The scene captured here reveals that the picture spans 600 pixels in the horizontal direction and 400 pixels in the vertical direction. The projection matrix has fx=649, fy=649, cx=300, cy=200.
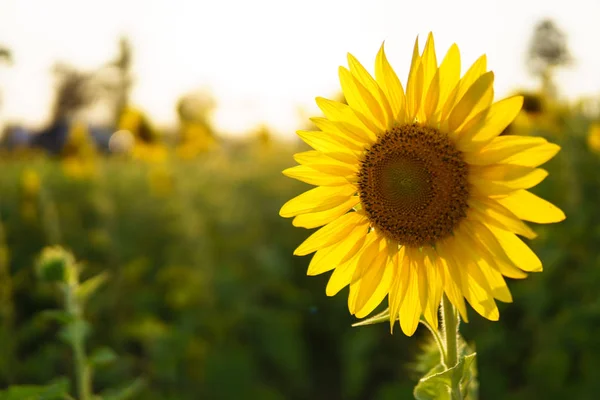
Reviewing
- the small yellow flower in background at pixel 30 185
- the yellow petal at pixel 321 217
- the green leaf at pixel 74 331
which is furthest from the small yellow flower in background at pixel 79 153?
the yellow petal at pixel 321 217

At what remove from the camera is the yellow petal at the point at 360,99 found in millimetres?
1484

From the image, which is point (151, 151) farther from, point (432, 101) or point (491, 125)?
point (491, 125)

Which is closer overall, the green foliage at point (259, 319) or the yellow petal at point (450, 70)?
the yellow petal at point (450, 70)

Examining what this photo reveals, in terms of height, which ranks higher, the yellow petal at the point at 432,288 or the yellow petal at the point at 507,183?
the yellow petal at the point at 507,183

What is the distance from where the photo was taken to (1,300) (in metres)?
4.41

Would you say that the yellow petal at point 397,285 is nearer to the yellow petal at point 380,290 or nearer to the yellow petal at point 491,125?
the yellow petal at point 380,290

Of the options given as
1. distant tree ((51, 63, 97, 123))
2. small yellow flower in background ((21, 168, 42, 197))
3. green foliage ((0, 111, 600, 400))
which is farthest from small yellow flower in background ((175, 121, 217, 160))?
distant tree ((51, 63, 97, 123))

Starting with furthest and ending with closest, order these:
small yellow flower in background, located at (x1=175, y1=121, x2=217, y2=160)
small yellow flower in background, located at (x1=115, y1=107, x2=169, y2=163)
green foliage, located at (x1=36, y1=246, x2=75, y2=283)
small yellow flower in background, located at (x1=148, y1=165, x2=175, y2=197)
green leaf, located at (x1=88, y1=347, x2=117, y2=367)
→ small yellow flower in background, located at (x1=148, y1=165, x2=175, y2=197)
small yellow flower in background, located at (x1=175, y1=121, x2=217, y2=160)
small yellow flower in background, located at (x1=115, y1=107, x2=169, y2=163)
green foliage, located at (x1=36, y1=246, x2=75, y2=283)
green leaf, located at (x1=88, y1=347, x2=117, y2=367)

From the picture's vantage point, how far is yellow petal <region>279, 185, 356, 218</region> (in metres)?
1.56

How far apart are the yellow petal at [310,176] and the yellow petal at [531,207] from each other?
16.0 inches

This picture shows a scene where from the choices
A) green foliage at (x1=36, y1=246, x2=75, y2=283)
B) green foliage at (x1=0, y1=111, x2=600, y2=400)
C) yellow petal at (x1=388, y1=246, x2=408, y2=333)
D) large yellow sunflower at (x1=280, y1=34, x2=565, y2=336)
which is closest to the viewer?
large yellow sunflower at (x1=280, y1=34, x2=565, y2=336)

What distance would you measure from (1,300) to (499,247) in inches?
154

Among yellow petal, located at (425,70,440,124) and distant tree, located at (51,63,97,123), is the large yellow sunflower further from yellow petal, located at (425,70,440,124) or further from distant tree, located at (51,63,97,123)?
distant tree, located at (51,63,97,123)

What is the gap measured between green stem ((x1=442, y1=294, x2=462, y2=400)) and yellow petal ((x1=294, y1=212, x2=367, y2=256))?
1.03 ft
